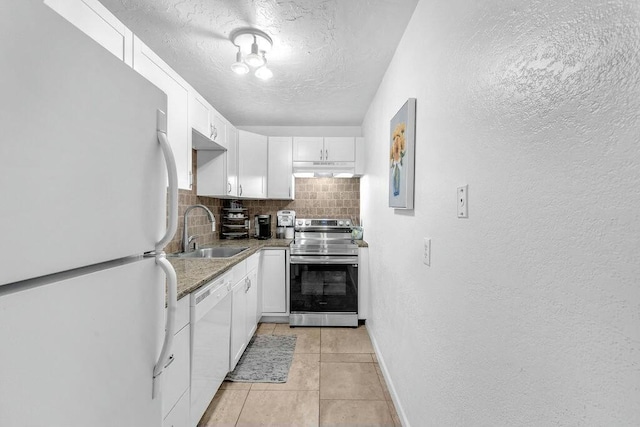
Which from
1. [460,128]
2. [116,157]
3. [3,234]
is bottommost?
[3,234]

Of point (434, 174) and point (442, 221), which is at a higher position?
point (434, 174)

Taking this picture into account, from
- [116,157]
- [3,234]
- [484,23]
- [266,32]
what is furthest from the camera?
[266,32]

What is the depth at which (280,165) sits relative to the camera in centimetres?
336

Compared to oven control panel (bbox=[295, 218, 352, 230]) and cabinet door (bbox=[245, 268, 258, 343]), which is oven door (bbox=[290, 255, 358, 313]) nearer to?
cabinet door (bbox=[245, 268, 258, 343])

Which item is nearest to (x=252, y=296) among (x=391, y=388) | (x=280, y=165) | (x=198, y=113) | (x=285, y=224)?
(x=285, y=224)

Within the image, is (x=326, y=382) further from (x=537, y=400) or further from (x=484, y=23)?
(x=484, y=23)

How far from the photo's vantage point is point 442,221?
1.15 meters

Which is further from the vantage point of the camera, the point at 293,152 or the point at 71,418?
the point at 293,152

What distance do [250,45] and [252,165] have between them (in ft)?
5.03

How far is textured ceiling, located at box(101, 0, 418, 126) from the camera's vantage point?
59.5 inches

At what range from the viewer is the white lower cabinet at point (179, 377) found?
1205 mm

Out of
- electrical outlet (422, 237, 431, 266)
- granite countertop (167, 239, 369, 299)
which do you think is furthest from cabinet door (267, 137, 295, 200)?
electrical outlet (422, 237, 431, 266)

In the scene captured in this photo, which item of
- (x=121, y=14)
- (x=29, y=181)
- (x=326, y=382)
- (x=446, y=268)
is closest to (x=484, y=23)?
(x=446, y=268)

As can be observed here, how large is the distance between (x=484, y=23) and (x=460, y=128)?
0.31 metres
